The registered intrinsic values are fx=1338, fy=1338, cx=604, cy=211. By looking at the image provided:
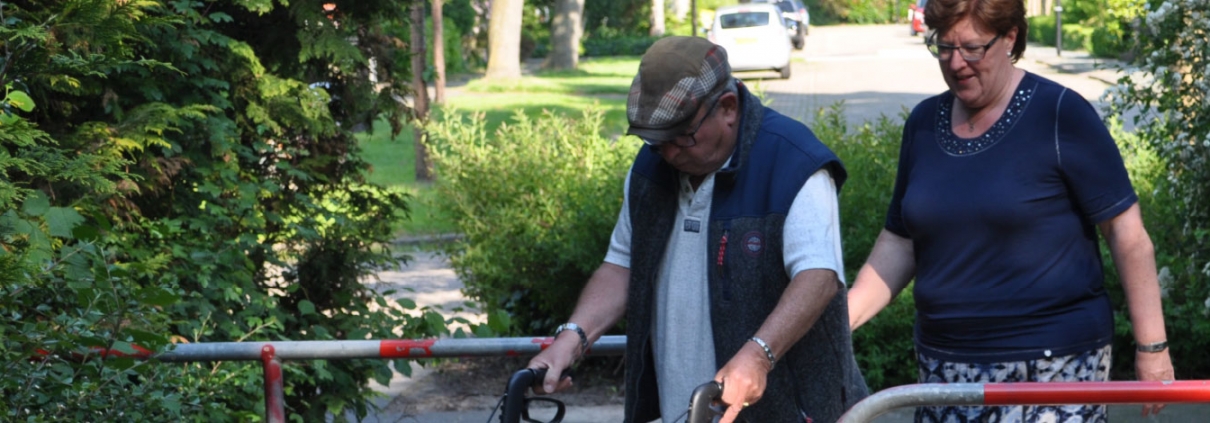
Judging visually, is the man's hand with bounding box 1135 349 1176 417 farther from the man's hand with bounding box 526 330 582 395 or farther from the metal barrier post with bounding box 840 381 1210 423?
the man's hand with bounding box 526 330 582 395

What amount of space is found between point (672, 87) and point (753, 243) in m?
0.35

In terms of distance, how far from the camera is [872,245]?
668 cm

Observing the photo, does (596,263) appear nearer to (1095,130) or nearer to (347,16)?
(347,16)

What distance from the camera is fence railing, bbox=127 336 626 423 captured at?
143 inches

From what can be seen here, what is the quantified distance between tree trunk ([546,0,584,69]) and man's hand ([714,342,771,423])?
32208 mm

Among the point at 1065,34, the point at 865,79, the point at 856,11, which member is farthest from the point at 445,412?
the point at 856,11

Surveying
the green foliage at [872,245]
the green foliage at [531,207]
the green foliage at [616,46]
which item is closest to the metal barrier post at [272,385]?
the green foliage at [872,245]

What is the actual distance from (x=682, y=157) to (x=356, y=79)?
10.5 ft

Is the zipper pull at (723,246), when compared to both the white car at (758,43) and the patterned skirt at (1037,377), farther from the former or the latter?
the white car at (758,43)

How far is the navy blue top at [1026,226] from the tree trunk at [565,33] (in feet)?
104

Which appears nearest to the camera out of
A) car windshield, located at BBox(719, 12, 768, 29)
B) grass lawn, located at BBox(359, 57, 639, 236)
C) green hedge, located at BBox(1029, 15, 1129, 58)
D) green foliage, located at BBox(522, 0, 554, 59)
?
grass lawn, located at BBox(359, 57, 639, 236)

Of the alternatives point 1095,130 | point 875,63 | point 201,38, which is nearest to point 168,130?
point 201,38

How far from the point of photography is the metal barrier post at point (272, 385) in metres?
3.67

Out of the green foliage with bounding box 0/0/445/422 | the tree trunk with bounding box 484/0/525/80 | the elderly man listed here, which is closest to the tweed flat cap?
the elderly man
